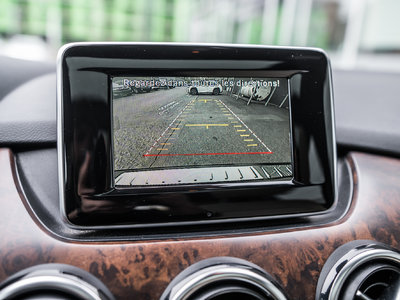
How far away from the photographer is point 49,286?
669 mm

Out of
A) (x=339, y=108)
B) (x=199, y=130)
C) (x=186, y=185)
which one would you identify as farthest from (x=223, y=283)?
(x=339, y=108)

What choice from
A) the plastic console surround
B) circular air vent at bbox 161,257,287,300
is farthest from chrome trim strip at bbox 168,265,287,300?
the plastic console surround

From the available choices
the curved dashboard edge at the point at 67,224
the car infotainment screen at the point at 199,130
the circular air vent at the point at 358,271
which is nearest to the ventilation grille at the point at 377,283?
the circular air vent at the point at 358,271

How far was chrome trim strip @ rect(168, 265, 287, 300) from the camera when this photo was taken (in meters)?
0.71

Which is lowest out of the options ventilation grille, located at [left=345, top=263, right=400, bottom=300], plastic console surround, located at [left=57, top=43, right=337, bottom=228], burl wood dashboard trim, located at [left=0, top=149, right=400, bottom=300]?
ventilation grille, located at [left=345, top=263, right=400, bottom=300]

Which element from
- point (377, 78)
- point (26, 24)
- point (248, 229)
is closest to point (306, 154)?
point (248, 229)

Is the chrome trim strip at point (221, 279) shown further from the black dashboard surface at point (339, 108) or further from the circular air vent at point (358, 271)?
the black dashboard surface at point (339, 108)

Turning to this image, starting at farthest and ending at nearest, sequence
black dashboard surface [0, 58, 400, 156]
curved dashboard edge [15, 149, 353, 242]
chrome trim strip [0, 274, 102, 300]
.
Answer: black dashboard surface [0, 58, 400, 156] < curved dashboard edge [15, 149, 353, 242] < chrome trim strip [0, 274, 102, 300]

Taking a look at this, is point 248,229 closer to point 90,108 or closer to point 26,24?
point 90,108

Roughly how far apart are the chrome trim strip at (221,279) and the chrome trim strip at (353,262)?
140 millimetres

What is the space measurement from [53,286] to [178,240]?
0.28 meters

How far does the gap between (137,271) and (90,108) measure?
376 millimetres

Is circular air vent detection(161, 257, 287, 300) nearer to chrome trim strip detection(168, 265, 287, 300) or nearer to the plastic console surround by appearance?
chrome trim strip detection(168, 265, 287, 300)

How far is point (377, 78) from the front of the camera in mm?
1263
